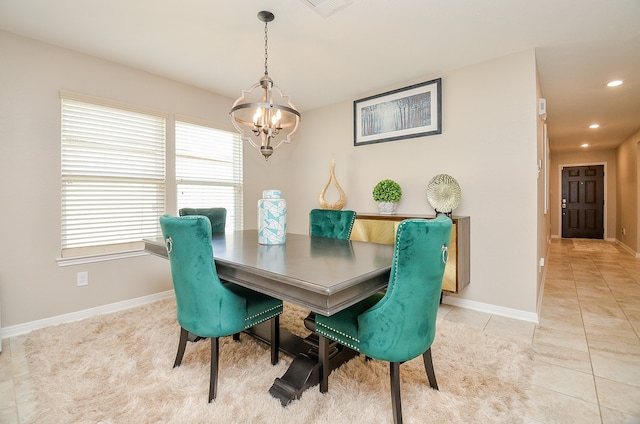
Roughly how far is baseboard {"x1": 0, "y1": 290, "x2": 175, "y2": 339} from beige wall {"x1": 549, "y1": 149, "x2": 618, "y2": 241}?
894cm

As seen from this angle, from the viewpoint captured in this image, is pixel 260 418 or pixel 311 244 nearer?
pixel 260 418

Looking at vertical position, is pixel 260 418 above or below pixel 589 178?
below

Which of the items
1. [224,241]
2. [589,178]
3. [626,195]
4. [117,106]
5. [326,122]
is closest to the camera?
[224,241]

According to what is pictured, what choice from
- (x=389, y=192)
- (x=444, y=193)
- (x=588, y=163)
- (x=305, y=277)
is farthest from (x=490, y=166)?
(x=588, y=163)

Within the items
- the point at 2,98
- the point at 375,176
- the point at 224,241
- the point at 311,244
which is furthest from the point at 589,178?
the point at 2,98

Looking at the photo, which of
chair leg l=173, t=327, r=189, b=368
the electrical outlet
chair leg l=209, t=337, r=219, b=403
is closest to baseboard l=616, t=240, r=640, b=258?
chair leg l=209, t=337, r=219, b=403

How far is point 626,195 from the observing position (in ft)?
19.7

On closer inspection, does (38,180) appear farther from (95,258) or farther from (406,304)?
(406,304)

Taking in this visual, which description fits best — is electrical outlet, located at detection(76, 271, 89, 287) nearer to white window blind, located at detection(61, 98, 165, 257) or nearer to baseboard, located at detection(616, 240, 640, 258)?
white window blind, located at detection(61, 98, 165, 257)

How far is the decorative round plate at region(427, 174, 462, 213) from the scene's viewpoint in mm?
2928

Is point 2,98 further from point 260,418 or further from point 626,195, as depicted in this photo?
point 626,195

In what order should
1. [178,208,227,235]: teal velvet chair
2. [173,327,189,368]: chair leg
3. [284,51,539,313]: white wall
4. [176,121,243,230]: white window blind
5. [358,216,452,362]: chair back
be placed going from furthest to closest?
1. [176,121,243,230]: white window blind
2. [178,208,227,235]: teal velvet chair
3. [284,51,539,313]: white wall
4. [173,327,189,368]: chair leg
5. [358,216,452,362]: chair back

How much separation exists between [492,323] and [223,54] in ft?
11.5

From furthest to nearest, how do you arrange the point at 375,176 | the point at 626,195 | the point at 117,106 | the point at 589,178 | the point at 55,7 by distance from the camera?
1. the point at 589,178
2. the point at 626,195
3. the point at 375,176
4. the point at 117,106
5. the point at 55,7
